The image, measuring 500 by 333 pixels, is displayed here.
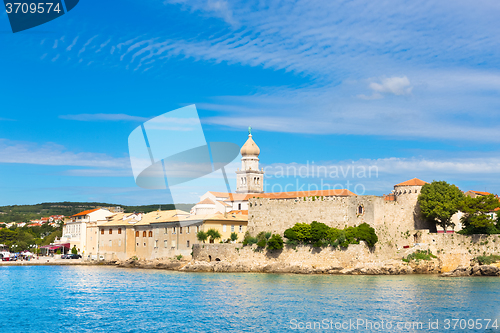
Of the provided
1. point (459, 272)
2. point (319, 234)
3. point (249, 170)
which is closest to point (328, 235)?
point (319, 234)

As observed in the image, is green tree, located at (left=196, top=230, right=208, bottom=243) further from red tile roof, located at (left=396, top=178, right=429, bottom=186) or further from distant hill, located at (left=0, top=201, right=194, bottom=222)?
Answer: distant hill, located at (left=0, top=201, right=194, bottom=222)

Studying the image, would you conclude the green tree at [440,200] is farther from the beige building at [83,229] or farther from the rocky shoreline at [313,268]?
the beige building at [83,229]

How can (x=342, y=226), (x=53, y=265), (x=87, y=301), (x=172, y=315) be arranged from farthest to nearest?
1. (x=53, y=265)
2. (x=342, y=226)
3. (x=87, y=301)
4. (x=172, y=315)

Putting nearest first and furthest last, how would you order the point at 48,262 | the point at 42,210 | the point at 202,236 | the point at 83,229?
the point at 202,236, the point at 48,262, the point at 83,229, the point at 42,210

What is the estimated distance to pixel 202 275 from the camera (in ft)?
120

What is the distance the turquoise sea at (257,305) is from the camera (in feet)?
61.3

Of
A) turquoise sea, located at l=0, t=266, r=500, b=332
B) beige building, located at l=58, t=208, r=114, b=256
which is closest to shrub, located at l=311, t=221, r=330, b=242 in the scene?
turquoise sea, located at l=0, t=266, r=500, b=332

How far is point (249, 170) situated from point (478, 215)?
127 feet

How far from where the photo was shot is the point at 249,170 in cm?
7281

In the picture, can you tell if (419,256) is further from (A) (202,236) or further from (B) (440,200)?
(A) (202,236)

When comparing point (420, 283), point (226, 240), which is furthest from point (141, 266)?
point (420, 283)

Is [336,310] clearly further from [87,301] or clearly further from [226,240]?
[226,240]

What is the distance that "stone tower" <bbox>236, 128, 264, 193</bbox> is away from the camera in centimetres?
7275

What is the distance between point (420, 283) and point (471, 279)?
485cm
